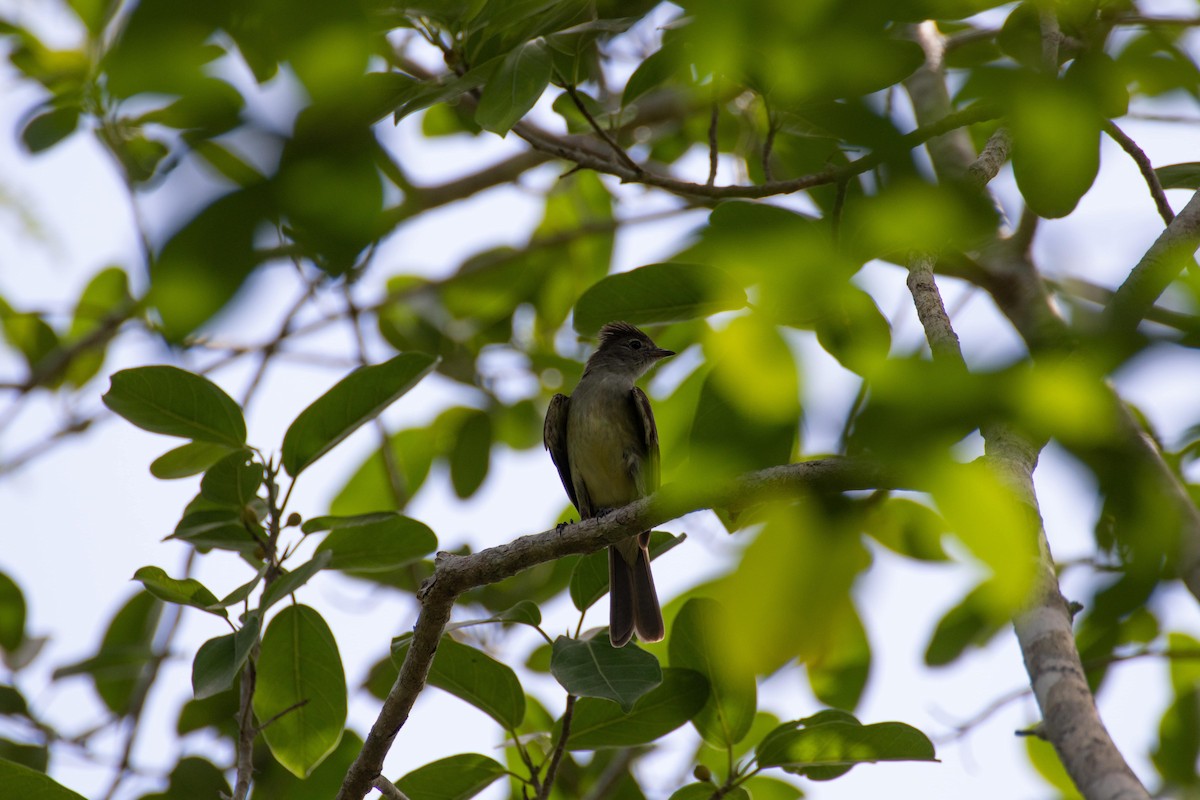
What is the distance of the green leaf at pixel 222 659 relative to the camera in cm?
317

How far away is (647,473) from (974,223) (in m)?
5.79

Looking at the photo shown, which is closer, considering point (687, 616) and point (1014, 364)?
point (1014, 364)

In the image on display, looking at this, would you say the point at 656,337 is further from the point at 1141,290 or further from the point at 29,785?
the point at 1141,290

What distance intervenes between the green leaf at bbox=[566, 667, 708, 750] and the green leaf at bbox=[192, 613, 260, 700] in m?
1.10

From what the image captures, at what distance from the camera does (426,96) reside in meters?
2.80

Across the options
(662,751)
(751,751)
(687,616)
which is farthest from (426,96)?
(662,751)

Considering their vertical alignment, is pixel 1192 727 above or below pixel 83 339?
below

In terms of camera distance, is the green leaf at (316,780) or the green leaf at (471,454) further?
the green leaf at (471,454)

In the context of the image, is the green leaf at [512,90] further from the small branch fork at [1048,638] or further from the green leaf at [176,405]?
the green leaf at [176,405]

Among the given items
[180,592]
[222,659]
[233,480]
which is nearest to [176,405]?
[233,480]

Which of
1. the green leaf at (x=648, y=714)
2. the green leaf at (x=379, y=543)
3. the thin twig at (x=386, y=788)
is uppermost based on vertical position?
the green leaf at (x=379, y=543)

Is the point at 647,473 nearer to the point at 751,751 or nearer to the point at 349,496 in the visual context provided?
the point at 349,496

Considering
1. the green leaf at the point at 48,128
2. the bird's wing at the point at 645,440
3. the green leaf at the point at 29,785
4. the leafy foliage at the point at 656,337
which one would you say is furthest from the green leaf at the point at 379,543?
the bird's wing at the point at 645,440

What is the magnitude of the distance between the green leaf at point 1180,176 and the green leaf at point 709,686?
1877mm
